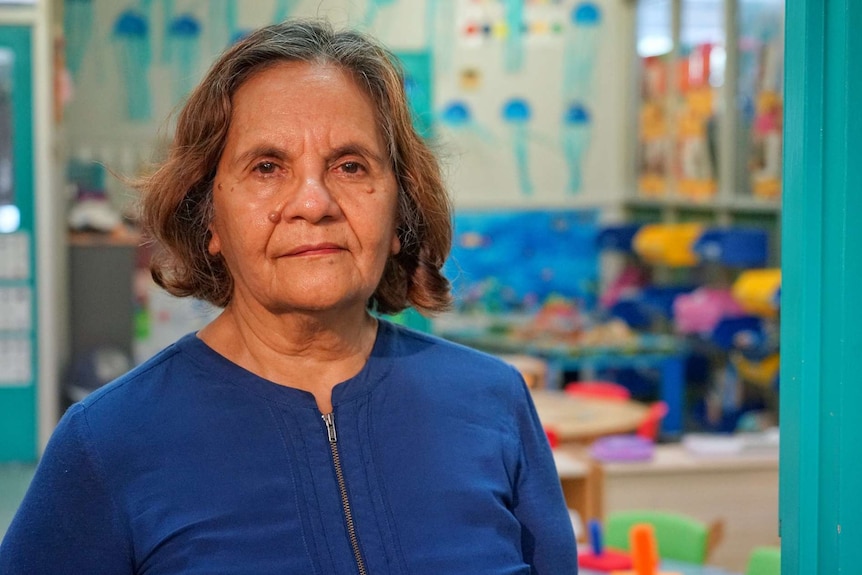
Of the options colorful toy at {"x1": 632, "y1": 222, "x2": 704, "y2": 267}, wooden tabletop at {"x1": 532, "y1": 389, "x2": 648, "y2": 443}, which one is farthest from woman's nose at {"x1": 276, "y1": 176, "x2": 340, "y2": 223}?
colorful toy at {"x1": 632, "y1": 222, "x2": 704, "y2": 267}

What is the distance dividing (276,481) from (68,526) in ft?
0.81

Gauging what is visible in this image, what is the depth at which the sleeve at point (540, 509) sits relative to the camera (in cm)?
172

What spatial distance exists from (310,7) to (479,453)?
24.5 ft

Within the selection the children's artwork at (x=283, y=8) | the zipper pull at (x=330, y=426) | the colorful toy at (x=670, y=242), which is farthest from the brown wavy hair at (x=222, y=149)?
the children's artwork at (x=283, y=8)

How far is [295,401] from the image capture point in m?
1.60

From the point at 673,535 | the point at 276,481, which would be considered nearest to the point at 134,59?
the point at 673,535

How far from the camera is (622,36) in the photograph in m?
9.52

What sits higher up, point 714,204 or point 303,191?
point 303,191

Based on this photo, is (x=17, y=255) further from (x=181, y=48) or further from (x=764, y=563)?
(x=764, y=563)

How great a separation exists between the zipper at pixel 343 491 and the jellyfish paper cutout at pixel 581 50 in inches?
319

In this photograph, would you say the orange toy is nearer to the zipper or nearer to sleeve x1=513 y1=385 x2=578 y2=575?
sleeve x1=513 y1=385 x2=578 y2=575

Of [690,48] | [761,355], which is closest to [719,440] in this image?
[761,355]

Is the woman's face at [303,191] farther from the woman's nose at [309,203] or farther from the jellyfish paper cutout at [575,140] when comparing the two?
the jellyfish paper cutout at [575,140]

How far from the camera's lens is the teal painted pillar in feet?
4.33
